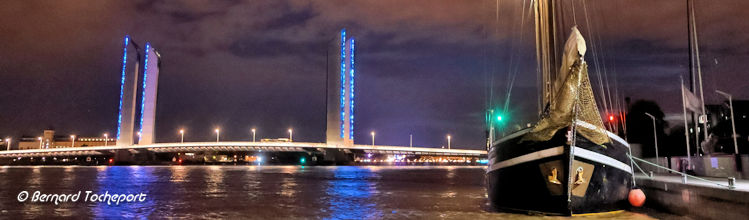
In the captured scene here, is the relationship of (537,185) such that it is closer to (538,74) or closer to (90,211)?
(538,74)

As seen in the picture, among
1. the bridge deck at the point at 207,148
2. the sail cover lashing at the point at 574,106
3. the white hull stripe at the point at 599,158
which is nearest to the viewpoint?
the white hull stripe at the point at 599,158

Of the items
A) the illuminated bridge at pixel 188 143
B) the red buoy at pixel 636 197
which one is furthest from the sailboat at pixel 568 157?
the illuminated bridge at pixel 188 143

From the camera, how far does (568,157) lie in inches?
506

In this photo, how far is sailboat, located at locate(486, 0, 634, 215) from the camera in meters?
13.1

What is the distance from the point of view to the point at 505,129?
18.5 metres

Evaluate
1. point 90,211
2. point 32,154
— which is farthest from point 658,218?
point 32,154

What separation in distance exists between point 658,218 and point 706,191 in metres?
2.57

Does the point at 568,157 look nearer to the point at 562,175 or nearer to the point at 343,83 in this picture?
the point at 562,175

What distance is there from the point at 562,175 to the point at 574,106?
176cm

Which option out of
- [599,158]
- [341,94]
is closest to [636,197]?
[599,158]

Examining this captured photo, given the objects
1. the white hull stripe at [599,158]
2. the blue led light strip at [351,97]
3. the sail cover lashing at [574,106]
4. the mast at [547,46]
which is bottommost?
the white hull stripe at [599,158]

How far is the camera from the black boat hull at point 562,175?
515 inches

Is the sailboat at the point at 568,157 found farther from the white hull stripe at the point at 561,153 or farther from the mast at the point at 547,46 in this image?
the mast at the point at 547,46

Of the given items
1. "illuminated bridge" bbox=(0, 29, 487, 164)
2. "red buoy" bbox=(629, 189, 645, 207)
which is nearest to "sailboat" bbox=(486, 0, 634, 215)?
"red buoy" bbox=(629, 189, 645, 207)
